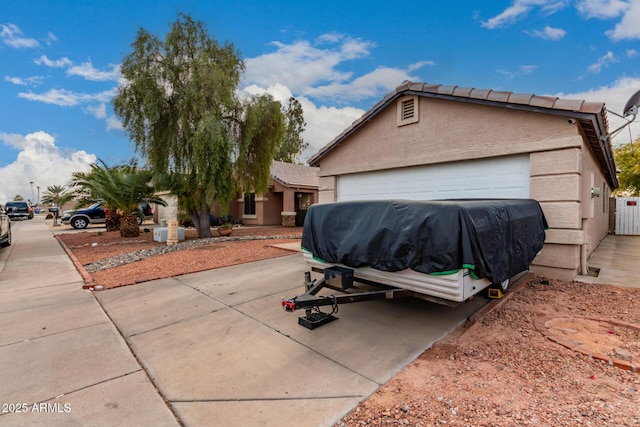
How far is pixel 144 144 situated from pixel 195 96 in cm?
303

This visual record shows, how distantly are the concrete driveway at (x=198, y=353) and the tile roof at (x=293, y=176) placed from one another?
1410cm

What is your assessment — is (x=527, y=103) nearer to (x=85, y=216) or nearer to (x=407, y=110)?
(x=407, y=110)

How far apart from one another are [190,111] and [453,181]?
10509 millimetres

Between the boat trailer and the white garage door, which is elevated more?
the white garage door

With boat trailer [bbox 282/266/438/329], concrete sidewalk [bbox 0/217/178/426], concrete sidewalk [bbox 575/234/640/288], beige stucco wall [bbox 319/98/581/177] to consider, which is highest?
beige stucco wall [bbox 319/98/581/177]

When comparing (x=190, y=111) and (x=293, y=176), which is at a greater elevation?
(x=190, y=111)

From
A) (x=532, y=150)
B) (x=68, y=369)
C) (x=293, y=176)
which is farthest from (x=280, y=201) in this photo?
(x=68, y=369)

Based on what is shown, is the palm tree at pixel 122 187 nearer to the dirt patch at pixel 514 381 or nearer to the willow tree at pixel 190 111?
the willow tree at pixel 190 111

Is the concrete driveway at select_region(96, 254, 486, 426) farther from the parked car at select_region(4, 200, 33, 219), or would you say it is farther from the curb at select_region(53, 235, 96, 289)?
the parked car at select_region(4, 200, 33, 219)

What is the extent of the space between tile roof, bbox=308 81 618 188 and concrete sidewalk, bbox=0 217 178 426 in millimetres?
7549

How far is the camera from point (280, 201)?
2205 cm

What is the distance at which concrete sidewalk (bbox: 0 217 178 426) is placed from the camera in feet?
7.77

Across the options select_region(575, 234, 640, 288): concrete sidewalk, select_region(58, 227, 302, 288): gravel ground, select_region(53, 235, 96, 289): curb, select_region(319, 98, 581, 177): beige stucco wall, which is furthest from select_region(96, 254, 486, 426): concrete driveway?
select_region(319, 98, 581, 177): beige stucco wall

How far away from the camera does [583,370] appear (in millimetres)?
2854
